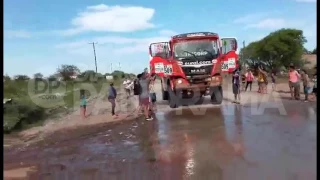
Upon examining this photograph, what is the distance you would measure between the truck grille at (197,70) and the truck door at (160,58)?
27.1 inches

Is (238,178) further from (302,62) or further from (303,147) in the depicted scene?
(302,62)

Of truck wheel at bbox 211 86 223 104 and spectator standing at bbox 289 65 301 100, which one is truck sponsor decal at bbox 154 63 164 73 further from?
spectator standing at bbox 289 65 301 100

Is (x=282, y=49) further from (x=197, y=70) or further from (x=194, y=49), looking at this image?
(x=197, y=70)

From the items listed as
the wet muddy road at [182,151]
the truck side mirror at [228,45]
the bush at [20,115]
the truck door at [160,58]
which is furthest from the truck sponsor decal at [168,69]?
the bush at [20,115]

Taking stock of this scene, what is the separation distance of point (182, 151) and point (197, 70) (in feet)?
22.5

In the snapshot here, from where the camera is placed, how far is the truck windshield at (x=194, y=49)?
1378cm

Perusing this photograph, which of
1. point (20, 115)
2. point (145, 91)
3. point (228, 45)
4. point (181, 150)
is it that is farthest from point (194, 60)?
point (181, 150)

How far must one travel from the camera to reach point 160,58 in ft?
46.0

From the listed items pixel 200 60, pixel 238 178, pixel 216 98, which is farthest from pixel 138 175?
pixel 216 98

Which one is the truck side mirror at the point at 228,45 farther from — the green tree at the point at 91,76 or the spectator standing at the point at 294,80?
the green tree at the point at 91,76

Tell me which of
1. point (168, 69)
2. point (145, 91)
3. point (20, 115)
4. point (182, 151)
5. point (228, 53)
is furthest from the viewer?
point (228, 53)

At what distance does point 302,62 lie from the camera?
4694 cm

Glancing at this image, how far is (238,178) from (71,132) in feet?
22.1

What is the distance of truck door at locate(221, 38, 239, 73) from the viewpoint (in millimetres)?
13930
